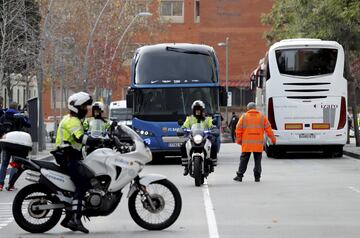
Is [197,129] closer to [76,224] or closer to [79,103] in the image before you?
[79,103]

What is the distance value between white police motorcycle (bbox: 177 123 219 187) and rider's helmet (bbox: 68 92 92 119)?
7943 mm

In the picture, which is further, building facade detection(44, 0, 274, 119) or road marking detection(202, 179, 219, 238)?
building facade detection(44, 0, 274, 119)

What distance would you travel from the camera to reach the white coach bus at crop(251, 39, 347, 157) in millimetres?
34156

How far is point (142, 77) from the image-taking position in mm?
32312

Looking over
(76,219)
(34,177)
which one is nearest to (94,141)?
(34,177)

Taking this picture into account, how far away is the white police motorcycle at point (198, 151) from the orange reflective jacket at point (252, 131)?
45.8 inches

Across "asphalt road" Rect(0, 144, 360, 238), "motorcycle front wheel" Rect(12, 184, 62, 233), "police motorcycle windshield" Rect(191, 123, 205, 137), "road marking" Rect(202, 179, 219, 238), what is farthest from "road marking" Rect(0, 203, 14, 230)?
"police motorcycle windshield" Rect(191, 123, 205, 137)

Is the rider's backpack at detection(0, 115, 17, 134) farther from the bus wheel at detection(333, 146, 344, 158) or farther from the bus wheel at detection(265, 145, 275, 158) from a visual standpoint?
the bus wheel at detection(333, 146, 344, 158)

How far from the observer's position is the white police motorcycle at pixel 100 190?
1363 centimetres

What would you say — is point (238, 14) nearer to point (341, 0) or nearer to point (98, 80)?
point (98, 80)

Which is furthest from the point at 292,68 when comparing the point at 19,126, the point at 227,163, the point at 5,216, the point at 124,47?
the point at 124,47

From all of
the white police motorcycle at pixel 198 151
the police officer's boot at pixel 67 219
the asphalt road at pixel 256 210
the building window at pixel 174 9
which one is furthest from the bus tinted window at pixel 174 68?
the building window at pixel 174 9

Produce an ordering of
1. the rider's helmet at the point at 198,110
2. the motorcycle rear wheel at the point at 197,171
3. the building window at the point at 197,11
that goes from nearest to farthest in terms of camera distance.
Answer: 1. the motorcycle rear wheel at the point at 197,171
2. the rider's helmet at the point at 198,110
3. the building window at the point at 197,11

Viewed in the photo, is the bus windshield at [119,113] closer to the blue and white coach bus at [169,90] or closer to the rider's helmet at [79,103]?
the blue and white coach bus at [169,90]
